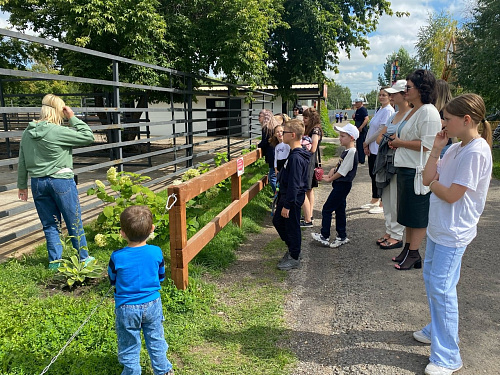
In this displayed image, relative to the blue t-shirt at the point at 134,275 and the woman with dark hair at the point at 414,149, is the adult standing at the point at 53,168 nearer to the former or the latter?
the blue t-shirt at the point at 134,275

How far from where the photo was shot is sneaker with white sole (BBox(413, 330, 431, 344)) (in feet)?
9.48

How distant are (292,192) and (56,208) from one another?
7.93ft

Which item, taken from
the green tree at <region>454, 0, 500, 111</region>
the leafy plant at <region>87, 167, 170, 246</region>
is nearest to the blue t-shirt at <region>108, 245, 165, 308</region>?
the leafy plant at <region>87, 167, 170, 246</region>

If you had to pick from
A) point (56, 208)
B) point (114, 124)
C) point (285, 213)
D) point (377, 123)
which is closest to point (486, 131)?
point (285, 213)

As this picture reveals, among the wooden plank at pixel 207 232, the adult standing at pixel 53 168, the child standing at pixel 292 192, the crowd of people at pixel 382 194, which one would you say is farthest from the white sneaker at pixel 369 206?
the adult standing at pixel 53 168

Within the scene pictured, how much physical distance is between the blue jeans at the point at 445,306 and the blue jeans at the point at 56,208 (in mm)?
3112

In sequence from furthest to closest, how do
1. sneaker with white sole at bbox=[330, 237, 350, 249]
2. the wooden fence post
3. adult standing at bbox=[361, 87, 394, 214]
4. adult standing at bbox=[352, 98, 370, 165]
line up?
adult standing at bbox=[352, 98, 370, 165] < adult standing at bbox=[361, 87, 394, 214] < sneaker with white sole at bbox=[330, 237, 350, 249] < the wooden fence post

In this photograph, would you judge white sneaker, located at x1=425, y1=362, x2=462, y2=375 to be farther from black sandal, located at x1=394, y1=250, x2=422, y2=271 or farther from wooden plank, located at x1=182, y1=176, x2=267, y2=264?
wooden plank, located at x1=182, y1=176, x2=267, y2=264

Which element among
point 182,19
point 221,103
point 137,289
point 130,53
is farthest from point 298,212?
point 221,103

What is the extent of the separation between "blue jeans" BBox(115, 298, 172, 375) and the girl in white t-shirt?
175cm

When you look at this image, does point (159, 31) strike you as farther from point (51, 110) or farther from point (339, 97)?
point (339, 97)

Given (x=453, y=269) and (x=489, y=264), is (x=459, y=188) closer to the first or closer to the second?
(x=453, y=269)

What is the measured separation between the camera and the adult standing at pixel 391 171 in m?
4.58

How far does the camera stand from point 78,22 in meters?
8.12
